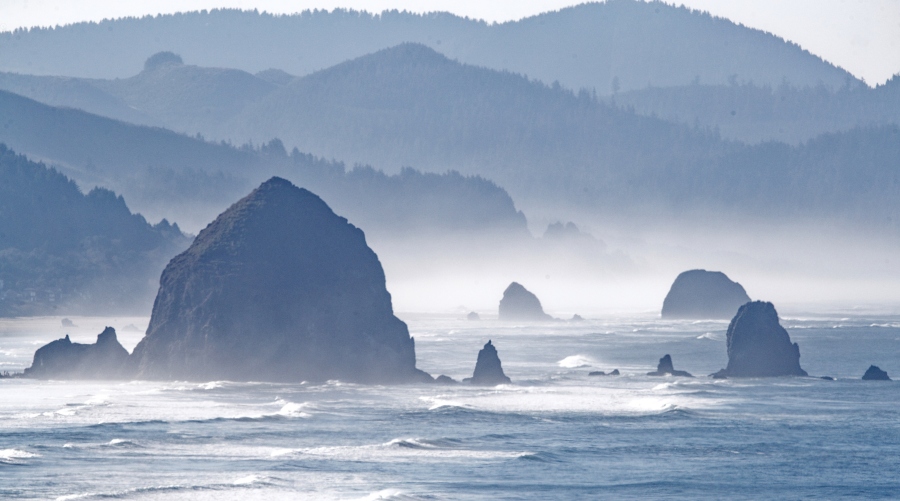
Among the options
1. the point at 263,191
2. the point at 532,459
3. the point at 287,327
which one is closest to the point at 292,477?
the point at 532,459

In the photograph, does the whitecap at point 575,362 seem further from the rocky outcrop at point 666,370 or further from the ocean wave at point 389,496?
the ocean wave at point 389,496

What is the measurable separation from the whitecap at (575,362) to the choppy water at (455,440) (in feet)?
69.3

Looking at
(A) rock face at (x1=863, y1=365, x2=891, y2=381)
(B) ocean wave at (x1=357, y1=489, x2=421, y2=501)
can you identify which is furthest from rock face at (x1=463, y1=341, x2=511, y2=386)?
(B) ocean wave at (x1=357, y1=489, x2=421, y2=501)

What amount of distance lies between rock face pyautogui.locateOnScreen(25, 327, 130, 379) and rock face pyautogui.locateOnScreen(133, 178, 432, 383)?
148 inches

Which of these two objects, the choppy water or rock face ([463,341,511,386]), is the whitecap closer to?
the choppy water

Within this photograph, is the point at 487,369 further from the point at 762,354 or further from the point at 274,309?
the point at 762,354

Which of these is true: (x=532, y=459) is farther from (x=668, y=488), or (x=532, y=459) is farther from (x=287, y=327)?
(x=287, y=327)

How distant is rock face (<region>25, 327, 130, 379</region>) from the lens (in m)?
105

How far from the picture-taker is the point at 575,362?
470 feet

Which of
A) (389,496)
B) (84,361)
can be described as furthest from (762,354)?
(389,496)

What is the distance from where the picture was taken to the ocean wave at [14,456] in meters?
65.3

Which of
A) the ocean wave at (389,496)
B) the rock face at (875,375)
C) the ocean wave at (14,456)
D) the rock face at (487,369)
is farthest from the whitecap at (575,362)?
the ocean wave at (389,496)

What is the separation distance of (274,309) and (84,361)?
54.9 ft

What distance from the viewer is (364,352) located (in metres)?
102
